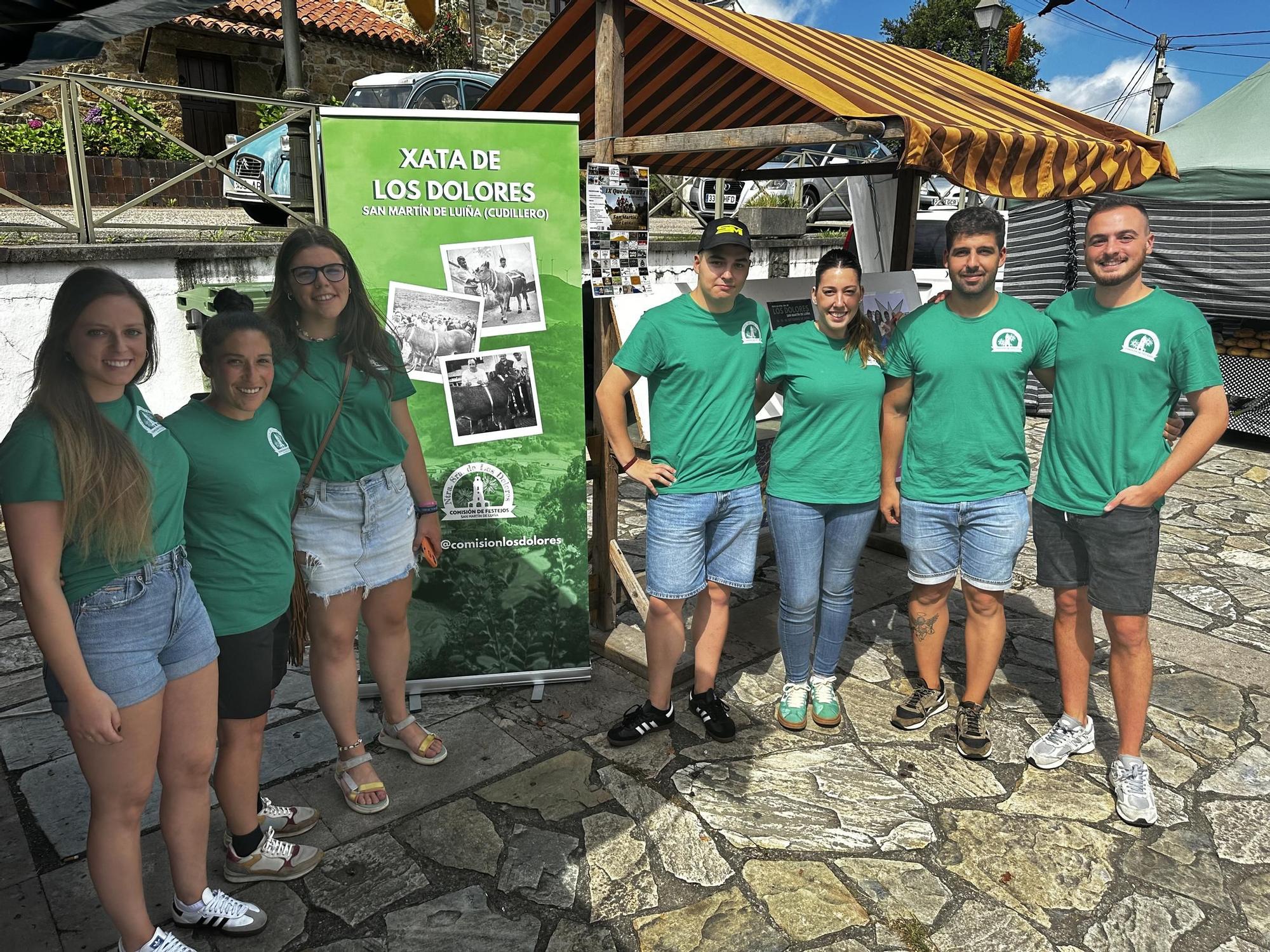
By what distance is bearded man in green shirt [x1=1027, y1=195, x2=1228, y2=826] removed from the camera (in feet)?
9.39

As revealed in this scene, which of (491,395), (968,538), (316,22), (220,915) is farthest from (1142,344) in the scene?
(316,22)

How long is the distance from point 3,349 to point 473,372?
4.34 meters

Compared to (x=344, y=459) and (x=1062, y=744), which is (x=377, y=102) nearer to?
(x=344, y=459)

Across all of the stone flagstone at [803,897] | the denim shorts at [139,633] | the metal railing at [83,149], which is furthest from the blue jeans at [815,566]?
the metal railing at [83,149]

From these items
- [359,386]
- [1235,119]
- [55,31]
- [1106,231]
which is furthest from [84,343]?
[1235,119]

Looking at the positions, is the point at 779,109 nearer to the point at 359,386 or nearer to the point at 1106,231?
the point at 1106,231

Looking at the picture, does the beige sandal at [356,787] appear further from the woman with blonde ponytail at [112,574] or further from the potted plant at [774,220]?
the potted plant at [774,220]

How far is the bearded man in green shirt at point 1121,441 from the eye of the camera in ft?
9.39

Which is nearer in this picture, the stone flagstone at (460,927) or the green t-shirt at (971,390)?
the stone flagstone at (460,927)

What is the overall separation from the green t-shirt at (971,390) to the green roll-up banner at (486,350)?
4.57 ft

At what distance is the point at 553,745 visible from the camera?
3506 mm

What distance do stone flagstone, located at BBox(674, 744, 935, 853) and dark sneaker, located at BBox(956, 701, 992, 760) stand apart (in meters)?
0.36

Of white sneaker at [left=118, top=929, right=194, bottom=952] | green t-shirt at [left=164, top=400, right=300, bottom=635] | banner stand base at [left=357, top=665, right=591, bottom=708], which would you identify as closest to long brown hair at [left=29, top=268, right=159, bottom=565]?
green t-shirt at [left=164, top=400, right=300, bottom=635]

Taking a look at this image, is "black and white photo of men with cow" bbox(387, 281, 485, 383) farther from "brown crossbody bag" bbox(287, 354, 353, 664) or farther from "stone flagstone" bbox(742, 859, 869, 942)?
"stone flagstone" bbox(742, 859, 869, 942)
